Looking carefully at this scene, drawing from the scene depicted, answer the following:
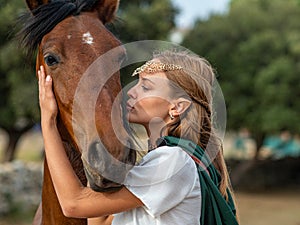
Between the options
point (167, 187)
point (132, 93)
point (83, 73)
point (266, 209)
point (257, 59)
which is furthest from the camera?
point (257, 59)

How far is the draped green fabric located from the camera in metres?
1.71

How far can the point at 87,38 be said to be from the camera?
1860 mm

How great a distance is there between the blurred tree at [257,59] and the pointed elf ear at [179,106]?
10088 millimetres

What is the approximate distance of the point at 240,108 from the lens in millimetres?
12555

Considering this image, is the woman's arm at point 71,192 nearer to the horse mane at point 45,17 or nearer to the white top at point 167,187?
the white top at point 167,187

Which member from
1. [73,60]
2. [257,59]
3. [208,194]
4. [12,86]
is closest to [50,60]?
[73,60]

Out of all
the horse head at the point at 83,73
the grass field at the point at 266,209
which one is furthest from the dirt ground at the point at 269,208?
the horse head at the point at 83,73

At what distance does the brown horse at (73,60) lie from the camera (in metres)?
1.60

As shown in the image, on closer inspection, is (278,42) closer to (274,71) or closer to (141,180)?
(274,71)

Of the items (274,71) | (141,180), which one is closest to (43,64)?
(141,180)

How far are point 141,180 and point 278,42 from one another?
1175 centimetres

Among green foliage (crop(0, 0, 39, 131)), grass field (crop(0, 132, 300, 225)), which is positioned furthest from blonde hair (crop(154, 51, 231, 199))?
green foliage (crop(0, 0, 39, 131))

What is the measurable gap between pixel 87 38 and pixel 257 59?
1144 centimetres

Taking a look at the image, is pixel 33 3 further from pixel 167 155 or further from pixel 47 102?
pixel 167 155
